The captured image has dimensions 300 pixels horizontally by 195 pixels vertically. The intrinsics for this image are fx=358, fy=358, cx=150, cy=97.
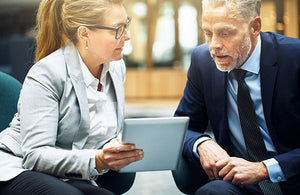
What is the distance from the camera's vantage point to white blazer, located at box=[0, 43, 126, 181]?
1304mm

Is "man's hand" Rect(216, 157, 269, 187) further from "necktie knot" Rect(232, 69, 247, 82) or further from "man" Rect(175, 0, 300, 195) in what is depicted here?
"necktie knot" Rect(232, 69, 247, 82)

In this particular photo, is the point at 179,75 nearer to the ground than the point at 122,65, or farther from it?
nearer to the ground

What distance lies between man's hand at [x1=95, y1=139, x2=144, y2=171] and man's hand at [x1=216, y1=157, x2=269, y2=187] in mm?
350

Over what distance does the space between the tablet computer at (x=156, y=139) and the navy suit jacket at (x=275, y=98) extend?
0.24 m

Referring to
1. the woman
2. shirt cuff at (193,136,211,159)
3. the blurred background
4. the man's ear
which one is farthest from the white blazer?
the blurred background

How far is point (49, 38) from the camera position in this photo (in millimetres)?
1589

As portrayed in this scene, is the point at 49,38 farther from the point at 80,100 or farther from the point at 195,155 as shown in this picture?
the point at 195,155

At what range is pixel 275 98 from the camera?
1.46 metres

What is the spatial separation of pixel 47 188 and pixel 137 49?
9.81 meters

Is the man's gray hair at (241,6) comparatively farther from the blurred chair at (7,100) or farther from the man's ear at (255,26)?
the blurred chair at (7,100)

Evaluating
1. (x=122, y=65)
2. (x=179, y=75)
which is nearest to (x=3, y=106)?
(x=122, y=65)

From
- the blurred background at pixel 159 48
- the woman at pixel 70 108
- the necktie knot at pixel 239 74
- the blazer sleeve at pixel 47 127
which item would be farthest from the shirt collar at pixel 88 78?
the blurred background at pixel 159 48

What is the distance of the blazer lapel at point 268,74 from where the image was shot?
4.78ft

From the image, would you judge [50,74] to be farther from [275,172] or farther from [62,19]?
[275,172]
